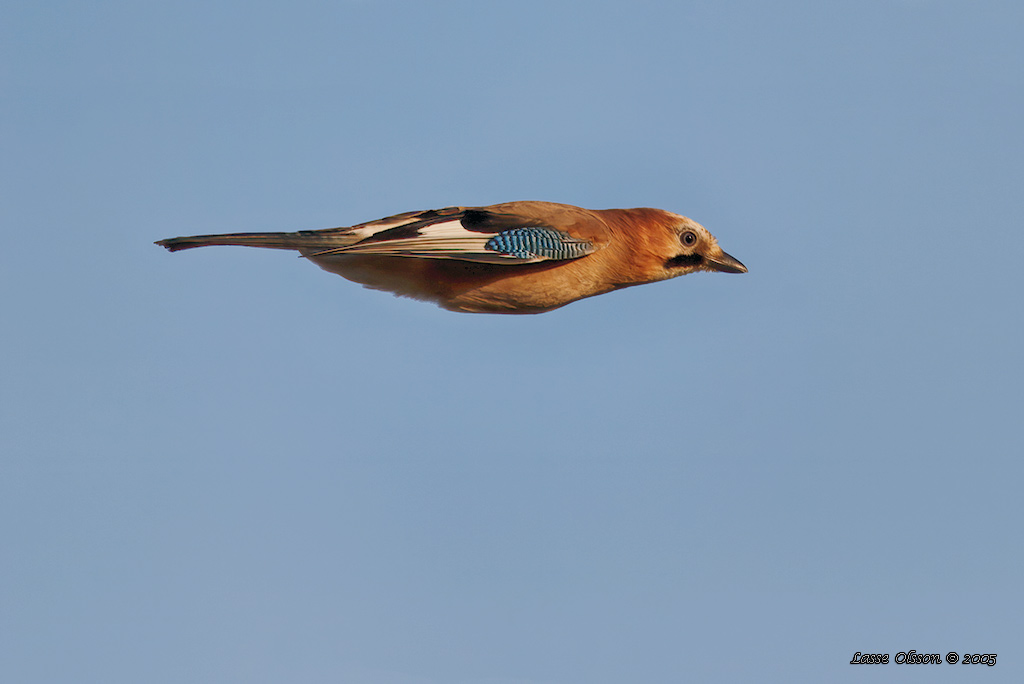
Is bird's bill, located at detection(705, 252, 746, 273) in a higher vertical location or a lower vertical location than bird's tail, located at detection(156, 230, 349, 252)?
lower

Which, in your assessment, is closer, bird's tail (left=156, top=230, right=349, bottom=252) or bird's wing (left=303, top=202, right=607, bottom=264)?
bird's tail (left=156, top=230, right=349, bottom=252)

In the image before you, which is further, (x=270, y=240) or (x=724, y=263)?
(x=724, y=263)

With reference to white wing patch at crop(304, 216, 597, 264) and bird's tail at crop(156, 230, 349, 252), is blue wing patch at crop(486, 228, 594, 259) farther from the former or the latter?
bird's tail at crop(156, 230, 349, 252)

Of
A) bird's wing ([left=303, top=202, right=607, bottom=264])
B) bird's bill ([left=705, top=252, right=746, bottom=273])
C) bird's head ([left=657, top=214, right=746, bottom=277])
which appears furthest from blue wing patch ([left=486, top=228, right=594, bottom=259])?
bird's bill ([left=705, top=252, right=746, bottom=273])

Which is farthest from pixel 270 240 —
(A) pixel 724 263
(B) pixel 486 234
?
(A) pixel 724 263

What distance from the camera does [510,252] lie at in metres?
10.6

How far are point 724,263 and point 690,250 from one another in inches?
16.5

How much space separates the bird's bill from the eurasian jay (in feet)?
0.04

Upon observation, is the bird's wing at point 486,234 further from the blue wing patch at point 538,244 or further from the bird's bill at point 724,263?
the bird's bill at point 724,263

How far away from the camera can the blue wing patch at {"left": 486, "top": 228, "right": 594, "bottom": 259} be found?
10.7 m

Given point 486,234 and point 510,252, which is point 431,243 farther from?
point 510,252

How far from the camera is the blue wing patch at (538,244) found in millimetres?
10664

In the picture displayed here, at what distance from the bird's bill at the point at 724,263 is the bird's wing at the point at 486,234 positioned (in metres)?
1.29

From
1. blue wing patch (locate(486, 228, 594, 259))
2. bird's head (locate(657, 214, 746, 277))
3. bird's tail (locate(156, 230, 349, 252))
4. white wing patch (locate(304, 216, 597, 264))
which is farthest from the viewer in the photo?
bird's head (locate(657, 214, 746, 277))
